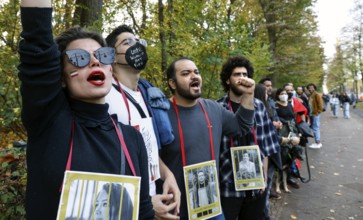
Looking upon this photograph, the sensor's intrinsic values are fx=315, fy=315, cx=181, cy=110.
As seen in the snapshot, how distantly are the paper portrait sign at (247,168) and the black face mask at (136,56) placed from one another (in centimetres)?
142

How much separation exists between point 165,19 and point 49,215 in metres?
4.89

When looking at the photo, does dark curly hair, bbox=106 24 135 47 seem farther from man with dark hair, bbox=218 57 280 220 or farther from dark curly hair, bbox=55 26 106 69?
man with dark hair, bbox=218 57 280 220

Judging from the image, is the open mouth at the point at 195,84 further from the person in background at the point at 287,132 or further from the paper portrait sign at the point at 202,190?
the person in background at the point at 287,132

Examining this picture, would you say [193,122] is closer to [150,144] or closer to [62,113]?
[150,144]

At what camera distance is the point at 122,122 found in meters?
1.83

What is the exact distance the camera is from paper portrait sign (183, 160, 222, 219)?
2.39m

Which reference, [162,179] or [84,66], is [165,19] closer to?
[162,179]

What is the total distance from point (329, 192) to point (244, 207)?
12.6ft

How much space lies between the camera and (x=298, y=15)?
741 inches

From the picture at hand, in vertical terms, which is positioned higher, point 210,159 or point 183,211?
point 210,159

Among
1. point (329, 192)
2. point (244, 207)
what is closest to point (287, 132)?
point (329, 192)

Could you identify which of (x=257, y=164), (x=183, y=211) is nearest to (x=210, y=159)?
(x=183, y=211)

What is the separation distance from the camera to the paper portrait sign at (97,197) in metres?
1.26

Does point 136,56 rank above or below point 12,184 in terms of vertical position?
above
